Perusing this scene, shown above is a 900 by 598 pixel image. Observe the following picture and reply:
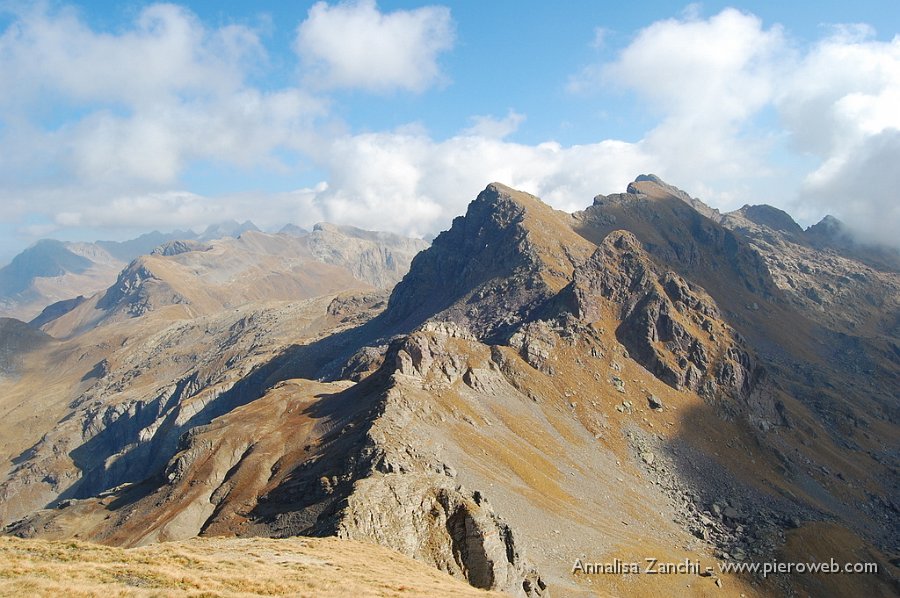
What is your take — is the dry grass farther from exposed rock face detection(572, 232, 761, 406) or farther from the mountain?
exposed rock face detection(572, 232, 761, 406)

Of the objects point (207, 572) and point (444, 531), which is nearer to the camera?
point (207, 572)

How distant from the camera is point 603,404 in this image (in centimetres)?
14662

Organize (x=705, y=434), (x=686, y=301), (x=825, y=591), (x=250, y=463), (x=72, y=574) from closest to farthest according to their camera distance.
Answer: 1. (x=72, y=574)
2. (x=825, y=591)
3. (x=250, y=463)
4. (x=705, y=434)
5. (x=686, y=301)

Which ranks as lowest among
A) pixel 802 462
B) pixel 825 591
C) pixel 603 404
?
pixel 825 591

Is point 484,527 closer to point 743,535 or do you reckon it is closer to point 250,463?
point 250,463

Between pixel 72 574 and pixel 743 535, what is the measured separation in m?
110

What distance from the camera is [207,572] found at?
40.1 m

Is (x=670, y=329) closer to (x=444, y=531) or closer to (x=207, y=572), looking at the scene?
(x=444, y=531)

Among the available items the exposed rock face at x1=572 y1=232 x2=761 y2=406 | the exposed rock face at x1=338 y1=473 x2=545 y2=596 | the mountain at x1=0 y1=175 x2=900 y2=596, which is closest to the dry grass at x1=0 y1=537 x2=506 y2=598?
the exposed rock face at x1=338 y1=473 x2=545 y2=596

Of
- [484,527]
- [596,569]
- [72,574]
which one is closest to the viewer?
[72,574]

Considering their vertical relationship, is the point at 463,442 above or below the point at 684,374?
below

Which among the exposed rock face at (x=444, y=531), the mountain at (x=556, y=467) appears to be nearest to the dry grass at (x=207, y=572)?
the exposed rock face at (x=444, y=531)

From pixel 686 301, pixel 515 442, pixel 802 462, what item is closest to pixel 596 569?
pixel 515 442

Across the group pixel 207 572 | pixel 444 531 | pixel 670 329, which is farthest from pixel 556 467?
pixel 207 572
